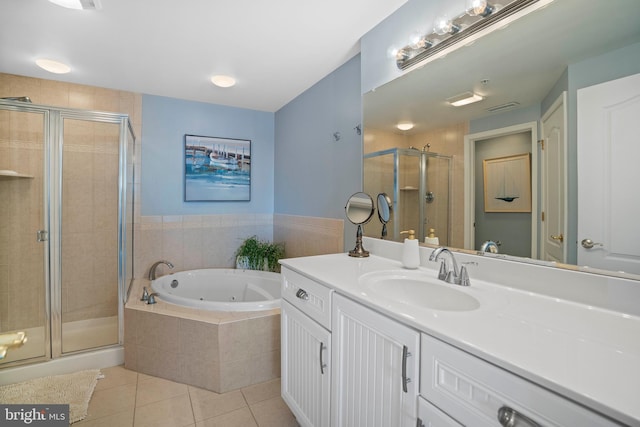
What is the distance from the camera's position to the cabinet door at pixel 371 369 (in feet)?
2.88

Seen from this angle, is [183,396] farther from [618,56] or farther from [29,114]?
[618,56]

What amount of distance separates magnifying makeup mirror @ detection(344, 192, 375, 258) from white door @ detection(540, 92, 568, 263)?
0.93 m

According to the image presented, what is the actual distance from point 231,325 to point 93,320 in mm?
1408

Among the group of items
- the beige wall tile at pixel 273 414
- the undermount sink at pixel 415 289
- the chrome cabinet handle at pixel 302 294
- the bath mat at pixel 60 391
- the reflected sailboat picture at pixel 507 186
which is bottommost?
the beige wall tile at pixel 273 414

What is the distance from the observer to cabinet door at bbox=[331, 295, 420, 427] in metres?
0.88

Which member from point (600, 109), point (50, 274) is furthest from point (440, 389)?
point (50, 274)

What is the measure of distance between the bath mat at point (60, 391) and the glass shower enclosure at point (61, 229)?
0.61ft

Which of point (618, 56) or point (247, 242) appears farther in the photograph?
point (247, 242)

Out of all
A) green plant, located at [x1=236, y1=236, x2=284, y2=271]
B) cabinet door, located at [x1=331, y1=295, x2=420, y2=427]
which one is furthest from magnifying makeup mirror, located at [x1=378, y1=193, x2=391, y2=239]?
green plant, located at [x1=236, y1=236, x2=284, y2=271]

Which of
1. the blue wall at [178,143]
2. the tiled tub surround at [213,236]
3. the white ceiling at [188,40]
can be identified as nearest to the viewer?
the white ceiling at [188,40]

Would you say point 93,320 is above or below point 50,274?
below

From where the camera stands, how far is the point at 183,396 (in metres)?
1.96

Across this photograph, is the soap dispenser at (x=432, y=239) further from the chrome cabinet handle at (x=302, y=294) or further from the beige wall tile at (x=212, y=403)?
the beige wall tile at (x=212, y=403)

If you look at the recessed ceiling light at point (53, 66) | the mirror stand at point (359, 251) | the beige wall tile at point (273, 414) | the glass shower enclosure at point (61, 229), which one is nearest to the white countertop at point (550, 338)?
the mirror stand at point (359, 251)
